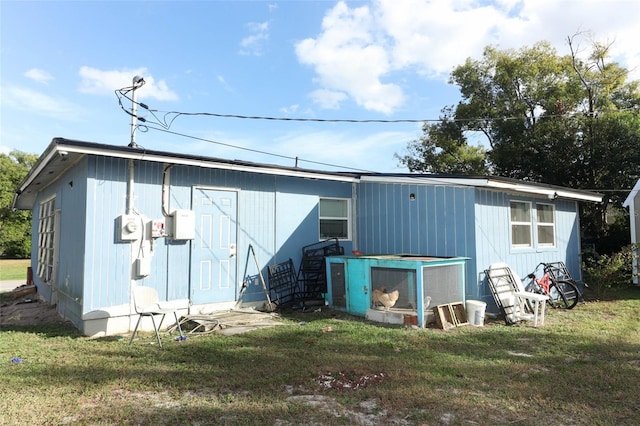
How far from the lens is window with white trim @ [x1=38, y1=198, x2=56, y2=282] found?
8766mm

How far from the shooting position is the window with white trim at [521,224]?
8.30 metres

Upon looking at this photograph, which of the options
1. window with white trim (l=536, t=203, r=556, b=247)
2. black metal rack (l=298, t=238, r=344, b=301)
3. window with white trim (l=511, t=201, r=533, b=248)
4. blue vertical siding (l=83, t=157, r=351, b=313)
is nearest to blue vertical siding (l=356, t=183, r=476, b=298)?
blue vertical siding (l=83, t=157, r=351, b=313)

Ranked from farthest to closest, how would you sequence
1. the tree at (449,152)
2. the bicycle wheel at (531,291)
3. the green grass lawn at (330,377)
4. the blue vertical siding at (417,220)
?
the tree at (449,152)
the bicycle wheel at (531,291)
the blue vertical siding at (417,220)
the green grass lawn at (330,377)

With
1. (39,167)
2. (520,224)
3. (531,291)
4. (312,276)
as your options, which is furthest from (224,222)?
(531,291)

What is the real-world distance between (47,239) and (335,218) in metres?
6.82

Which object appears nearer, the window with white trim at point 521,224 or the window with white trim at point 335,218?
the window with white trim at point 521,224

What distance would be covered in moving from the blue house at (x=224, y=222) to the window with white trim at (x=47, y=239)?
0.06 m

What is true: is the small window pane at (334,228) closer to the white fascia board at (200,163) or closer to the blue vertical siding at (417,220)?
the blue vertical siding at (417,220)

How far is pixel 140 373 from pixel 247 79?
8217 millimetres

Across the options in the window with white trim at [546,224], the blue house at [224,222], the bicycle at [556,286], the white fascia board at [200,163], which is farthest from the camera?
the window with white trim at [546,224]

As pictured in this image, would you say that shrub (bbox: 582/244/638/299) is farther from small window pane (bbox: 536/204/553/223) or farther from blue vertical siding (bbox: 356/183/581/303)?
small window pane (bbox: 536/204/553/223)

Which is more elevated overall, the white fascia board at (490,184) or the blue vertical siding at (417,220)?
the white fascia board at (490,184)

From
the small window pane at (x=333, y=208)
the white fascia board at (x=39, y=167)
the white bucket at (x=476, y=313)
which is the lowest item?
the white bucket at (x=476, y=313)

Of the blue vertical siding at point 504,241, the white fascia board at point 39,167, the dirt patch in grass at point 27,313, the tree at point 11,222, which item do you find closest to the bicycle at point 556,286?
the blue vertical siding at point 504,241
